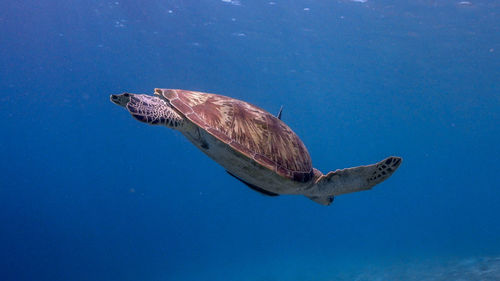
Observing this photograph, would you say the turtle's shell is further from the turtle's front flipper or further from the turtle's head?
the turtle's front flipper

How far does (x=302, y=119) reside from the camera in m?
53.1

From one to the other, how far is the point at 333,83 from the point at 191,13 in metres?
17.4

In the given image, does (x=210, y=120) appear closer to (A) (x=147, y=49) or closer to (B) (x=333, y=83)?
(A) (x=147, y=49)

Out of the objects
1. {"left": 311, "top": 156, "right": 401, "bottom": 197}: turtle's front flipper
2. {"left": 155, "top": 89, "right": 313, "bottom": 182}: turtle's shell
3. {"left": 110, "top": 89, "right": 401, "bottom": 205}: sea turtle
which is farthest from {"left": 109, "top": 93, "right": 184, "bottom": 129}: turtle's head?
{"left": 311, "top": 156, "right": 401, "bottom": 197}: turtle's front flipper

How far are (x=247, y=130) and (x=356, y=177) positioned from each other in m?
1.37

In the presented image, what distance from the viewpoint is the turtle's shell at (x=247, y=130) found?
10.7 ft

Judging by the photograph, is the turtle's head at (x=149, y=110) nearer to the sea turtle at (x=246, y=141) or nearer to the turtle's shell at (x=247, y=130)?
the sea turtle at (x=246, y=141)

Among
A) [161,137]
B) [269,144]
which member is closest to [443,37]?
[269,144]

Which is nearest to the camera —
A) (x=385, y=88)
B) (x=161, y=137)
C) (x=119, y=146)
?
(x=385, y=88)

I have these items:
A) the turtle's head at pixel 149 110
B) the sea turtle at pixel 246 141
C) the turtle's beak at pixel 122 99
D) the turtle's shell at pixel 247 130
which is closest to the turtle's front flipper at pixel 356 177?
the sea turtle at pixel 246 141

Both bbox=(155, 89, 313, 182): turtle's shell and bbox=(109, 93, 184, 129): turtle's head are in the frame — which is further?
bbox=(155, 89, 313, 182): turtle's shell

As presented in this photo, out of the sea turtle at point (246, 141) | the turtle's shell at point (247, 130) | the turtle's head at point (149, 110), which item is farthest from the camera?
the turtle's shell at point (247, 130)

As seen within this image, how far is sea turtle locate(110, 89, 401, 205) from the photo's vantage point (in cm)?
317

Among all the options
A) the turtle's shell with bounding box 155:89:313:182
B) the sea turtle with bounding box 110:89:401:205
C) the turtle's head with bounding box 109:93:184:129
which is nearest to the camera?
the turtle's head with bounding box 109:93:184:129
